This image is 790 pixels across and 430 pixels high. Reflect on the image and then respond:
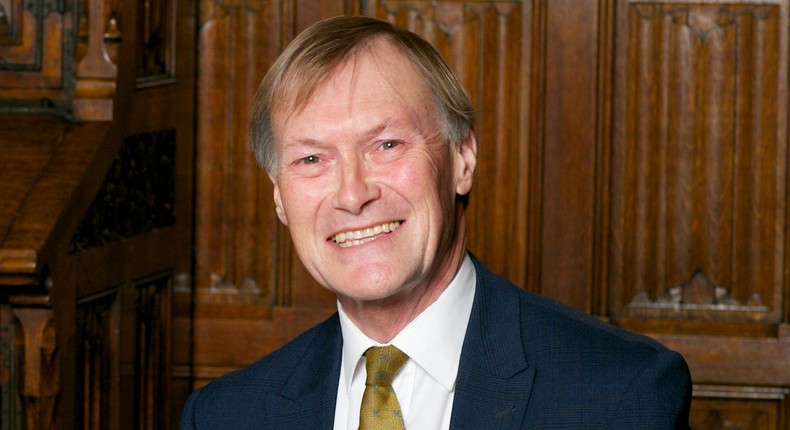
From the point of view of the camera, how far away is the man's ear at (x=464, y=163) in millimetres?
2242

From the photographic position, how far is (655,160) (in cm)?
393

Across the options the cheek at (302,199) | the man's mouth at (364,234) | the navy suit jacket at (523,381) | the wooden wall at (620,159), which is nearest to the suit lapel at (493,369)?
the navy suit jacket at (523,381)

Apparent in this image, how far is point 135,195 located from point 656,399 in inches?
75.3

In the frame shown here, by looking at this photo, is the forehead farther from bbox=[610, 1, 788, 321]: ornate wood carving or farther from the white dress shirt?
bbox=[610, 1, 788, 321]: ornate wood carving

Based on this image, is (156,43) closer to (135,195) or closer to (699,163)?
(135,195)

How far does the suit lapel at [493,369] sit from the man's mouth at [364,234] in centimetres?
22

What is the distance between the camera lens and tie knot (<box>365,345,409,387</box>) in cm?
213

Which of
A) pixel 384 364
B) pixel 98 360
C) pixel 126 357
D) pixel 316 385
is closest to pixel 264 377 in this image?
pixel 316 385

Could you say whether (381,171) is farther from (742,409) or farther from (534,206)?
(742,409)

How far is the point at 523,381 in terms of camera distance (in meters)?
2.06

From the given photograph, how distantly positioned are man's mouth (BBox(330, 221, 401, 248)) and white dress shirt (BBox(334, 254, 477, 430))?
6.4 inches

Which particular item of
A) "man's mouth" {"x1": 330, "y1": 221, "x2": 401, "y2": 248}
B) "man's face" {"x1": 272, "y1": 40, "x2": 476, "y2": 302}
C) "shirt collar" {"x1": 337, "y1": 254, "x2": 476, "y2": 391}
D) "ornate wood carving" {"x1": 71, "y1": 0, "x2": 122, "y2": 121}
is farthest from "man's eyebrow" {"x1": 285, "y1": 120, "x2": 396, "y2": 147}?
"ornate wood carving" {"x1": 71, "y1": 0, "x2": 122, "y2": 121}

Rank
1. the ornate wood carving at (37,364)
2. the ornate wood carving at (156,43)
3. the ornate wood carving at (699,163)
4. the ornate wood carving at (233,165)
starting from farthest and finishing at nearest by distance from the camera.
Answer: the ornate wood carving at (233,165), the ornate wood carving at (699,163), the ornate wood carving at (156,43), the ornate wood carving at (37,364)

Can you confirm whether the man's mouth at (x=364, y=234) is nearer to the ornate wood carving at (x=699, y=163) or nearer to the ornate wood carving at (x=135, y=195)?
the ornate wood carving at (x=135, y=195)
